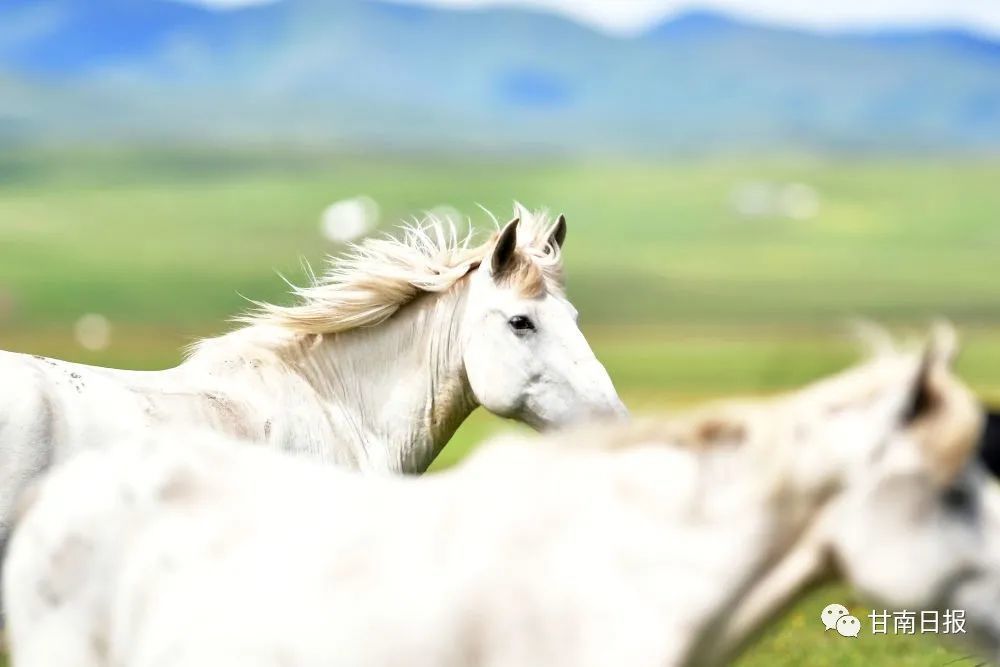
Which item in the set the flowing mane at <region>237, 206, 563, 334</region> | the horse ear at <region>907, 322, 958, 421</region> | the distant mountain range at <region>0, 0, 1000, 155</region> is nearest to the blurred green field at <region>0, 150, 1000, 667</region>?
the flowing mane at <region>237, 206, 563, 334</region>

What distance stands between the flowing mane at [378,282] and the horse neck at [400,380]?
7 centimetres

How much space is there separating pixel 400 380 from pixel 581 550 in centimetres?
331

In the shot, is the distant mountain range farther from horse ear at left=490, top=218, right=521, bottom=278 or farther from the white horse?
horse ear at left=490, top=218, right=521, bottom=278

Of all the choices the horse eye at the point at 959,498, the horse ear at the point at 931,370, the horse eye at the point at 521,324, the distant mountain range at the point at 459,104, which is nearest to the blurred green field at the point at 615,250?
the horse eye at the point at 521,324

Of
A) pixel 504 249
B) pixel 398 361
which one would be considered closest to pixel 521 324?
pixel 504 249

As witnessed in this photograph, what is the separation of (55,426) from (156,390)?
492mm

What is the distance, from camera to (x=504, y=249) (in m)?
6.12

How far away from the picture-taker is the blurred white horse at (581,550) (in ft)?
9.81

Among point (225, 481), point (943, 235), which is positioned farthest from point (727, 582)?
point (943, 235)

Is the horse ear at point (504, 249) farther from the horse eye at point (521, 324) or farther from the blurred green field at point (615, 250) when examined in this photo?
the blurred green field at point (615, 250)

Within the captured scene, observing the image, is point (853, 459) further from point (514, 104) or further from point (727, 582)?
point (514, 104)

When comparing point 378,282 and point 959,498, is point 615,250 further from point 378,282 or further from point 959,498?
point 959,498

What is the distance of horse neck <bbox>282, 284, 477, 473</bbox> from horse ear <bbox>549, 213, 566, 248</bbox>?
538mm

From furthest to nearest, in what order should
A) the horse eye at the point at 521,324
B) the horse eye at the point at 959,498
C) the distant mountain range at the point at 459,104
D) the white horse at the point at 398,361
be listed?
1. the distant mountain range at the point at 459,104
2. the horse eye at the point at 521,324
3. the white horse at the point at 398,361
4. the horse eye at the point at 959,498
